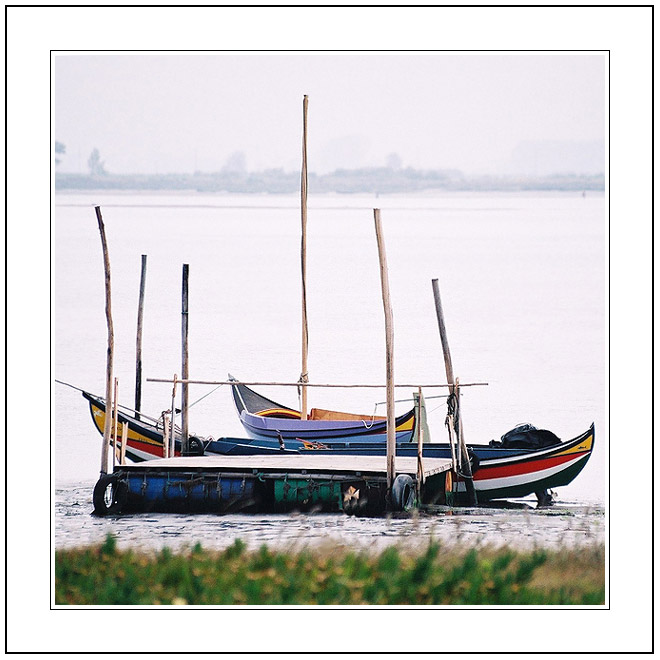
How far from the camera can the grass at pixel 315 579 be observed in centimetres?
950

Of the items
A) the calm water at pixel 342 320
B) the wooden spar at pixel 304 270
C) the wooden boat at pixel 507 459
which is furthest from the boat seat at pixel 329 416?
the wooden boat at pixel 507 459

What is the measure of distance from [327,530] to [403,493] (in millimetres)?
834

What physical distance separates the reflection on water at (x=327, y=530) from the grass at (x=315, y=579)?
0.91 m

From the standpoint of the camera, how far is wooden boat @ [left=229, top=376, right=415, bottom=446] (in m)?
16.1

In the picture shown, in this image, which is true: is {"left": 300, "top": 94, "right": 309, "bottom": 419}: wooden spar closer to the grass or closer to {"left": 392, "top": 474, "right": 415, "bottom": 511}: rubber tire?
{"left": 392, "top": 474, "right": 415, "bottom": 511}: rubber tire

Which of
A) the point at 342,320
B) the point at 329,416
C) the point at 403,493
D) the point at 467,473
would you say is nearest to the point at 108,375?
the point at 403,493

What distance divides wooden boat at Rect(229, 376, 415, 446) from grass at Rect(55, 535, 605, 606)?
5160 mm

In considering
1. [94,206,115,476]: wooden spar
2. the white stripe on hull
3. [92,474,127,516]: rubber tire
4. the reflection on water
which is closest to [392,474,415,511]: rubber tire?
the reflection on water

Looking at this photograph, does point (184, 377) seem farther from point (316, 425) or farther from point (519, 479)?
point (519, 479)

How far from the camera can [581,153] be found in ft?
60.0

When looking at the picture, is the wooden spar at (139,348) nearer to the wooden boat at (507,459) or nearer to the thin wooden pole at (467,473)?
the wooden boat at (507,459)

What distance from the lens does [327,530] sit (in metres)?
12.3

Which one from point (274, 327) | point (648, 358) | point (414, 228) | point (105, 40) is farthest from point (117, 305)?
point (648, 358)
